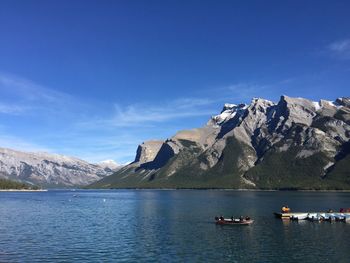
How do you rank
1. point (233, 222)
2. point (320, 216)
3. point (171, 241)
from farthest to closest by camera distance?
point (320, 216) < point (233, 222) < point (171, 241)

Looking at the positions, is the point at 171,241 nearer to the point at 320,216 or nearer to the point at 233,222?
the point at 233,222

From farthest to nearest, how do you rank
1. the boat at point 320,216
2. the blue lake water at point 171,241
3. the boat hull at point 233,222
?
the boat at point 320,216 → the boat hull at point 233,222 → the blue lake water at point 171,241

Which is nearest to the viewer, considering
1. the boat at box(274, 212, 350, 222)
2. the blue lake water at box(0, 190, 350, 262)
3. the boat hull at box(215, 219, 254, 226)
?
the blue lake water at box(0, 190, 350, 262)

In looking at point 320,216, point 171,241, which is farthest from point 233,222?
point 171,241

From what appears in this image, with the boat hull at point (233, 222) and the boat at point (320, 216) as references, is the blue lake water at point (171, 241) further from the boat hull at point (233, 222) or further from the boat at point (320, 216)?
the boat at point (320, 216)

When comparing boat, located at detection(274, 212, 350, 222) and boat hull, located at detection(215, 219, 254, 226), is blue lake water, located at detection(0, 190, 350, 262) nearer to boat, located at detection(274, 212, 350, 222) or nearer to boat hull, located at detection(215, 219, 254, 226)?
boat hull, located at detection(215, 219, 254, 226)

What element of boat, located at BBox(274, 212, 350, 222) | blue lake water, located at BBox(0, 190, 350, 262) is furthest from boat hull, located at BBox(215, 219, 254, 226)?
boat, located at BBox(274, 212, 350, 222)

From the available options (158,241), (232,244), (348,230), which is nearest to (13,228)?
(158,241)

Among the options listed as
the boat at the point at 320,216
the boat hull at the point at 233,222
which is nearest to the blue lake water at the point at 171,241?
the boat hull at the point at 233,222

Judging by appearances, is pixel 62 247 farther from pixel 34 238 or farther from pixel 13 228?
pixel 13 228

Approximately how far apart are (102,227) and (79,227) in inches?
276

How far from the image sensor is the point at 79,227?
13038 cm

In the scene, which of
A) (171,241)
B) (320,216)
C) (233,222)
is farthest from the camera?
(320,216)

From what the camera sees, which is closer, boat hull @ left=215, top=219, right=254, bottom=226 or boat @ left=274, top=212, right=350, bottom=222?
boat hull @ left=215, top=219, right=254, bottom=226
